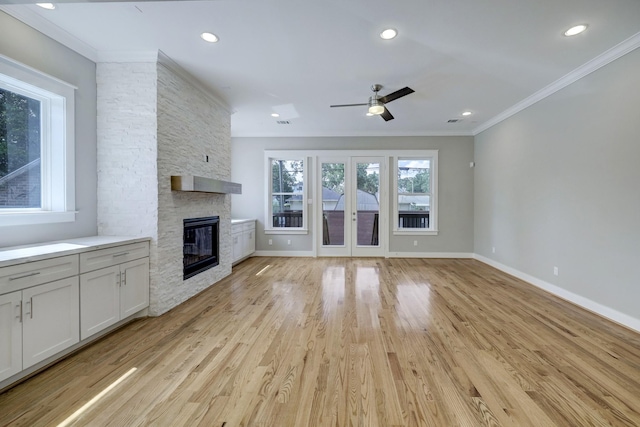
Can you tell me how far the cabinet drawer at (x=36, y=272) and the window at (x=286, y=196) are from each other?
14.5ft

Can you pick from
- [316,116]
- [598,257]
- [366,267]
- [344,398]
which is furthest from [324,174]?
[344,398]

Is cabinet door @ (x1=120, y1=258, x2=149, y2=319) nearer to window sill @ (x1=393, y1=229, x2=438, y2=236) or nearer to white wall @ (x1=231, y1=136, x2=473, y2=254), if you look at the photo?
white wall @ (x1=231, y1=136, x2=473, y2=254)

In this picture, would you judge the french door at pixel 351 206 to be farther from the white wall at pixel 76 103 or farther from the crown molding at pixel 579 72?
the white wall at pixel 76 103

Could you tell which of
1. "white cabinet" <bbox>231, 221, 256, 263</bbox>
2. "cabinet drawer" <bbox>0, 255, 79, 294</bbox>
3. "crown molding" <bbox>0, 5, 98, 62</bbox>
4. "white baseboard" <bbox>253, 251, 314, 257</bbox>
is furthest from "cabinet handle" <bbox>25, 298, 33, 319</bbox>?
"white baseboard" <bbox>253, 251, 314, 257</bbox>

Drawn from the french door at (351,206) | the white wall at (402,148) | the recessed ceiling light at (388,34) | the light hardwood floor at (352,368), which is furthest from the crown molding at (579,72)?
the light hardwood floor at (352,368)

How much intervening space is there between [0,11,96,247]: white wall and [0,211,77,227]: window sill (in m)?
0.04

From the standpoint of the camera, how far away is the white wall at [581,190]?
2895mm

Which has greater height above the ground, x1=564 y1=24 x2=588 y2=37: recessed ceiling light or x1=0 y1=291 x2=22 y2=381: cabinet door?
x1=564 y1=24 x2=588 y2=37: recessed ceiling light

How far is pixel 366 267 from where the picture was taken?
5.53 metres

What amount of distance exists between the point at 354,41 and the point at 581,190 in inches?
130

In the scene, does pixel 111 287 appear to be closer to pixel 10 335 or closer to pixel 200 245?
pixel 10 335

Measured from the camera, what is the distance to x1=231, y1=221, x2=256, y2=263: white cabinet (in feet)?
17.8

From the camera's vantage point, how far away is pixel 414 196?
6.55 meters

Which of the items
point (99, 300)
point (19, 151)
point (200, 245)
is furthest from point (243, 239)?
point (19, 151)
